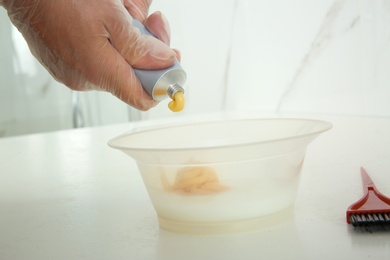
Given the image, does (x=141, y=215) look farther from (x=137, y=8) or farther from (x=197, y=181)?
(x=137, y=8)

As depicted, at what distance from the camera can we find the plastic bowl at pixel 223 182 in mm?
461

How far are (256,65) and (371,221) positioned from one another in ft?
4.02

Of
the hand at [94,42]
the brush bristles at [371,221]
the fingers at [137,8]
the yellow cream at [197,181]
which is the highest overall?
the fingers at [137,8]

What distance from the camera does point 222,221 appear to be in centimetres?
48

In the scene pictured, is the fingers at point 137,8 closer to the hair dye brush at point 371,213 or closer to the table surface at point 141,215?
the table surface at point 141,215

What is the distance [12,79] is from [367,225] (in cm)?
176

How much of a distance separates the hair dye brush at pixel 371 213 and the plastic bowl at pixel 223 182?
2.8 inches

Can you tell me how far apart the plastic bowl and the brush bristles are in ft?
0.26

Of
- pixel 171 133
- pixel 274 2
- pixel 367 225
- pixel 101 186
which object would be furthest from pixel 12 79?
pixel 367 225

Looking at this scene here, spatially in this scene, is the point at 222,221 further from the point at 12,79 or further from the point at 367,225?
the point at 12,79

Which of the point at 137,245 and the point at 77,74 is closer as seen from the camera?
the point at 137,245

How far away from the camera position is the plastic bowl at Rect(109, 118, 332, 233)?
0.46 metres

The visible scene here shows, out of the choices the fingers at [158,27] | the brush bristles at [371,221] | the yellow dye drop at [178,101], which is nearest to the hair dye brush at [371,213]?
the brush bristles at [371,221]

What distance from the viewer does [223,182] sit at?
47cm
